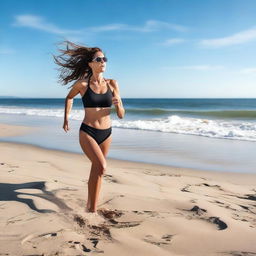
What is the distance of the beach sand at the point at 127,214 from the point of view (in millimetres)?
3337

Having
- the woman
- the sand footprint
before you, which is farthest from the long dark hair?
the sand footprint

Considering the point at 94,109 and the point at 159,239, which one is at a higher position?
the point at 94,109

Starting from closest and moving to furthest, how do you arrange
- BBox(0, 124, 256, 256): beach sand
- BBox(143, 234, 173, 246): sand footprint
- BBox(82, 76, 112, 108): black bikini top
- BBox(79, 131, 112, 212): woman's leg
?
BBox(0, 124, 256, 256): beach sand < BBox(143, 234, 173, 246): sand footprint < BBox(79, 131, 112, 212): woman's leg < BBox(82, 76, 112, 108): black bikini top

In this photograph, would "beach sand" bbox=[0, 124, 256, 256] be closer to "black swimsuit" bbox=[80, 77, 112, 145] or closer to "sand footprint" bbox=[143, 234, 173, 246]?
"sand footprint" bbox=[143, 234, 173, 246]

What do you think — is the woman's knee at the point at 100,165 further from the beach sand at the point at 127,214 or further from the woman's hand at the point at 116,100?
the woman's hand at the point at 116,100

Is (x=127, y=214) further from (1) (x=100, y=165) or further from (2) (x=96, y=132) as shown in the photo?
(2) (x=96, y=132)

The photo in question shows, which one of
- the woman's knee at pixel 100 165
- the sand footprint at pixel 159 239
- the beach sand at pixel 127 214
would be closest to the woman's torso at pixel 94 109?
the woman's knee at pixel 100 165

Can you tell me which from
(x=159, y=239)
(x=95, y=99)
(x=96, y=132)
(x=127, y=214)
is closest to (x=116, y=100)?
(x=95, y=99)

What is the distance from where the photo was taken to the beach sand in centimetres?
334

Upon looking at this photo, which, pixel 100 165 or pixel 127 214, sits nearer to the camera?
pixel 100 165

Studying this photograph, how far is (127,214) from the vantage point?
14.0 ft

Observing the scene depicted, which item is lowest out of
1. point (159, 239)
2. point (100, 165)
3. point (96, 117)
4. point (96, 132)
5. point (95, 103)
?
point (159, 239)

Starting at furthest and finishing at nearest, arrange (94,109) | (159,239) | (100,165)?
(94,109), (100,165), (159,239)

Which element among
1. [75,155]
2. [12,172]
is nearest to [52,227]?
[12,172]
